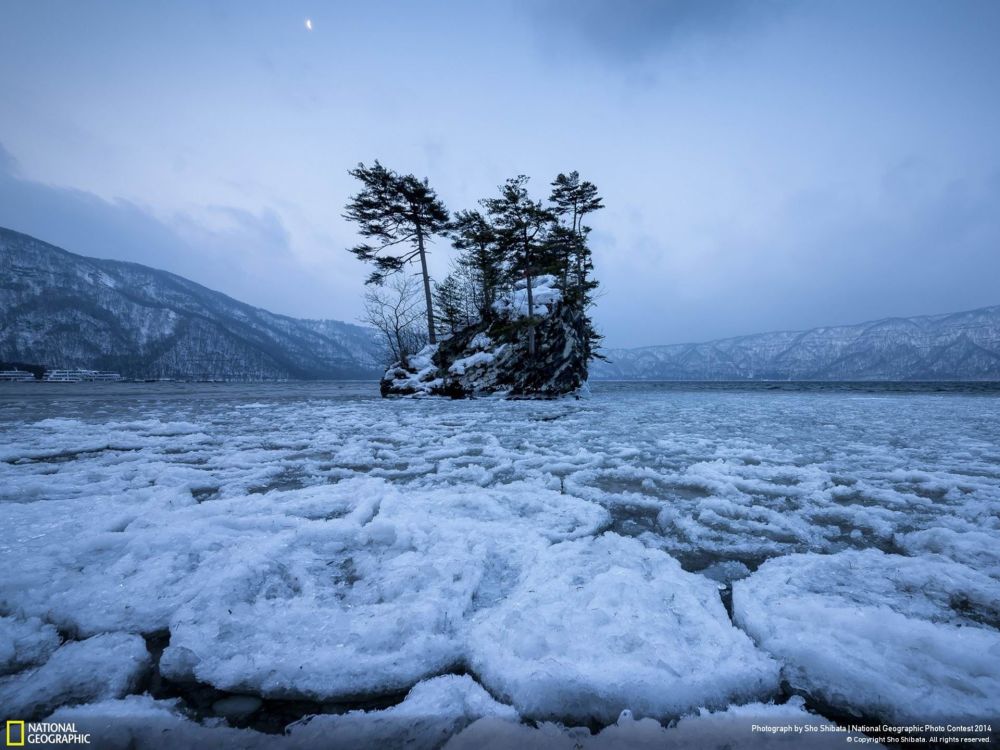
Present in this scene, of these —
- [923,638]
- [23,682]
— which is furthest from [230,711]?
[923,638]

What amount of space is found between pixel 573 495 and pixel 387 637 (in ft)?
7.22

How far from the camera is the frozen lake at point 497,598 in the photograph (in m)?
1.25

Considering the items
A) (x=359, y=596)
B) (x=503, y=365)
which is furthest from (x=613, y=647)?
(x=503, y=365)

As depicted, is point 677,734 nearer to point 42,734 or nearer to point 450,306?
point 42,734

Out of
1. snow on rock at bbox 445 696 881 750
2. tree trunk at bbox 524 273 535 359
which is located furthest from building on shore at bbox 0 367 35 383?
snow on rock at bbox 445 696 881 750

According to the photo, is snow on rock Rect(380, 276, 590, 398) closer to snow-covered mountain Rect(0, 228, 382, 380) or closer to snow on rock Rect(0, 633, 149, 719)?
snow on rock Rect(0, 633, 149, 719)

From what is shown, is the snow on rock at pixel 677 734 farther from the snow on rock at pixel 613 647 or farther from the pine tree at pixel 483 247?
the pine tree at pixel 483 247

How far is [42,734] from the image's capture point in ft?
3.75

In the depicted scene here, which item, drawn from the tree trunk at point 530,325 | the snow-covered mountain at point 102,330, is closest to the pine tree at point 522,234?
the tree trunk at point 530,325

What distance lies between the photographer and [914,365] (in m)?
170

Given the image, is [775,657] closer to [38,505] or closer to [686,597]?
[686,597]

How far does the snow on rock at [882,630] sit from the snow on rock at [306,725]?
1175mm

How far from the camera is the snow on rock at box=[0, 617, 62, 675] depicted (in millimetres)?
1379

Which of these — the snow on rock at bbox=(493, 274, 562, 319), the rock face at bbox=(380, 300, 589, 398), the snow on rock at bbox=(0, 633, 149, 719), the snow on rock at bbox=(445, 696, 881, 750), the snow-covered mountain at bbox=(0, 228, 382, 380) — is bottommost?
the snow on rock at bbox=(445, 696, 881, 750)
